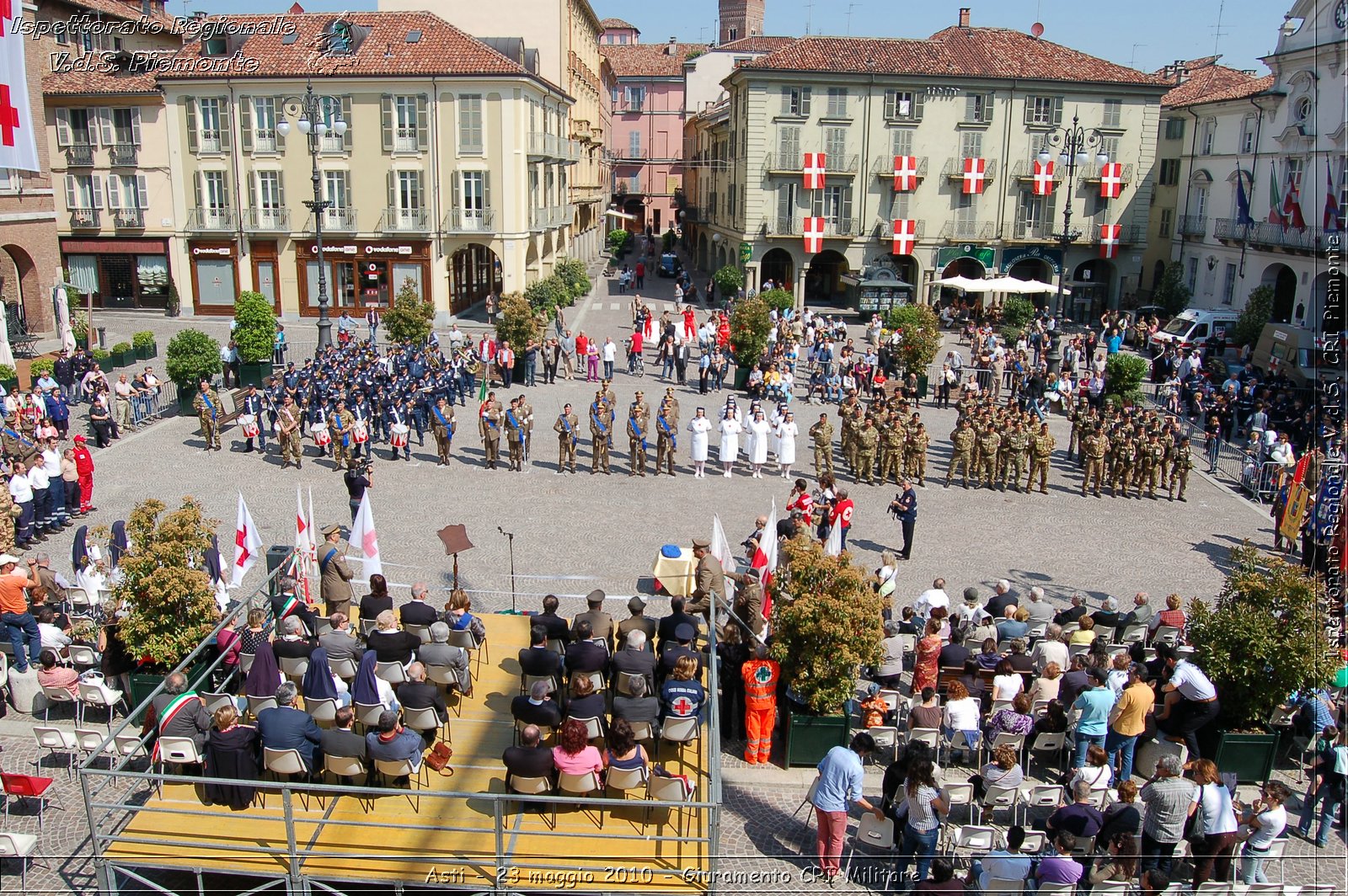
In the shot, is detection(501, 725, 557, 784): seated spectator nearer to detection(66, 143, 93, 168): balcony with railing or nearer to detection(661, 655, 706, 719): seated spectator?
detection(661, 655, 706, 719): seated spectator

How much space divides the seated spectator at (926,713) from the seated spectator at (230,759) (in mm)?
6754

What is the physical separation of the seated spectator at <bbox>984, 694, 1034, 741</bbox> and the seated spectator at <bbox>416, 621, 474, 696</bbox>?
4.86 m

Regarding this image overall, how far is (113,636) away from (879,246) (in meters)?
42.6

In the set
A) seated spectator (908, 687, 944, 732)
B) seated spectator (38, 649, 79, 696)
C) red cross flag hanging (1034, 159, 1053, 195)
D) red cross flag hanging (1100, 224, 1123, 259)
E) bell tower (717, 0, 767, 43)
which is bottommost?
seated spectator (908, 687, 944, 732)

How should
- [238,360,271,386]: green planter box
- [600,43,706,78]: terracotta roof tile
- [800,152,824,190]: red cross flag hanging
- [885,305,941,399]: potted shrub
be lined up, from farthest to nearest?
[600,43,706,78]: terracotta roof tile
[800,152,824,190]: red cross flag hanging
[885,305,941,399]: potted shrub
[238,360,271,386]: green planter box

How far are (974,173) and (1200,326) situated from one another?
12427mm

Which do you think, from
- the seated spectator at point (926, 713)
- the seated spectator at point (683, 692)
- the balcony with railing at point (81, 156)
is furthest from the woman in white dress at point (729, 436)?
the balcony with railing at point (81, 156)

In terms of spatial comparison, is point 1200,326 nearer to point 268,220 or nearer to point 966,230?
point 966,230

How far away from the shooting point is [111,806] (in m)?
8.76

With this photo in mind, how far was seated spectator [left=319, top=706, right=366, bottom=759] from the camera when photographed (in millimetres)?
9547

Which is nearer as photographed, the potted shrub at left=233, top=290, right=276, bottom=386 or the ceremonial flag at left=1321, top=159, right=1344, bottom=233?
the potted shrub at left=233, top=290, right=276, bottom=386

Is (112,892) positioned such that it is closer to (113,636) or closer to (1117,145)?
(113,636)

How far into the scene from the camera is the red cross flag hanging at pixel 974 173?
158 feet

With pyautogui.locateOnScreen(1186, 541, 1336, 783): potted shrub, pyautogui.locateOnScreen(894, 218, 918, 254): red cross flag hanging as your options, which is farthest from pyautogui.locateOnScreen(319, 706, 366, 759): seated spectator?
pyautogui.locateOnScreen(894, 218, 918, 254): red cross flag hanging
